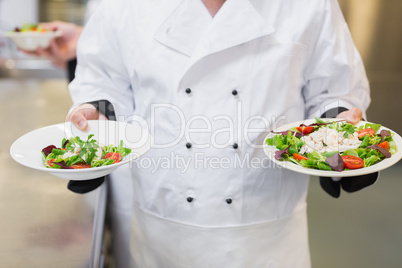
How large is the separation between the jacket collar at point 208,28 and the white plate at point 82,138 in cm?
24

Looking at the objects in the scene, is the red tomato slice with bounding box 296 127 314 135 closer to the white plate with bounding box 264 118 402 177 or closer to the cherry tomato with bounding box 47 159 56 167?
the white plate with bounding box 264 118 402 177

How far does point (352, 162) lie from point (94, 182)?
25.9 inches

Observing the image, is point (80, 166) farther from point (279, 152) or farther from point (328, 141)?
point (328, 141)

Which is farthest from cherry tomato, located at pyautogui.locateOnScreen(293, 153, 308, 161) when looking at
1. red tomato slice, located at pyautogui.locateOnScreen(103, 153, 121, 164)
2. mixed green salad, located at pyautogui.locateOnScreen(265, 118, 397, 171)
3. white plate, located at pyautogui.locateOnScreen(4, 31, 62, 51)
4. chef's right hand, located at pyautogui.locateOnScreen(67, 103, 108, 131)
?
white plate, located at pyautogui.locateOnScreen(4, 31, 62, 51)

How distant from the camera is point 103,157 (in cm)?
105

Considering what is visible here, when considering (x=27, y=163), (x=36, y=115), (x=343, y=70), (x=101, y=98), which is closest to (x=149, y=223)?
(x=101, y=98)

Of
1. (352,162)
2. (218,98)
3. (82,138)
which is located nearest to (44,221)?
(82,138)

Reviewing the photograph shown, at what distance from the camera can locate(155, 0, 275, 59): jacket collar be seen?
3.82ft

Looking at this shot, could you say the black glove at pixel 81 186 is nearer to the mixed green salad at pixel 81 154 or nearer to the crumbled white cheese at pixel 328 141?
the mixed green salad at pixel 81 154

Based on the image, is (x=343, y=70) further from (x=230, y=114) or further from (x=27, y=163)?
(x=27, y=163)

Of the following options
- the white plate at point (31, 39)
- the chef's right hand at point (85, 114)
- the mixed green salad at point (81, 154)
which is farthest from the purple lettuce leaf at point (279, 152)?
the white plate at point (31, 39)

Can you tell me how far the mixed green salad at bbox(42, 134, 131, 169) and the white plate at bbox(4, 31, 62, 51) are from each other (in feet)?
3.91

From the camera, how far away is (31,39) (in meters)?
2.12

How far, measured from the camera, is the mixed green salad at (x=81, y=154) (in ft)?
3.32
